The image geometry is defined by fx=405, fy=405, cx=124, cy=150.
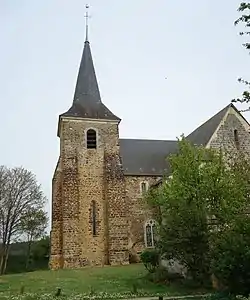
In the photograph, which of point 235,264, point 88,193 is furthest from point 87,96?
point 235,264

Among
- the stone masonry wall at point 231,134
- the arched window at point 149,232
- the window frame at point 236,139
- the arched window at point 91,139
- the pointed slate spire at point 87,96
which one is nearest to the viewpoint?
the stone masonry wall at point 231,134

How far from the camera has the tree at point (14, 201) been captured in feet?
117

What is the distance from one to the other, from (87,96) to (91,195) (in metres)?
8.43

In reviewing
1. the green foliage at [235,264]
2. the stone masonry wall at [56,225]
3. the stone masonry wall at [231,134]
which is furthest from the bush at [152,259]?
the stone masonry wall at [231,134]

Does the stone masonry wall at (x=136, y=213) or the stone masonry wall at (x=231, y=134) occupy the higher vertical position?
the stone masonry wall at (x=231, y=134)

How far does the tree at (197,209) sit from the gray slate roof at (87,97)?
14663 millimetres

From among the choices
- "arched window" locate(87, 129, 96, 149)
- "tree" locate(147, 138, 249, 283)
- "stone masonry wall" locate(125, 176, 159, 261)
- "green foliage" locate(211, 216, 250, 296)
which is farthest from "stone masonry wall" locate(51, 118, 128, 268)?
"green foliage" locate(211, 216, 250, 296)

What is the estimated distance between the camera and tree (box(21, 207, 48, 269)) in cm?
3675

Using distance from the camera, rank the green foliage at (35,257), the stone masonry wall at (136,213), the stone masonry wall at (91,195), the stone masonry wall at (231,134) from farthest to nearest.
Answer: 1. the green foliage at (35,257)
2. the stone masonry wall at (136,213)
3. the stone masonry wall at (91,195)
4. the stone masonry wall at (231,134)

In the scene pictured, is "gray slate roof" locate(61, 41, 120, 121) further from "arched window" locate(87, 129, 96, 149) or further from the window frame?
the window frame

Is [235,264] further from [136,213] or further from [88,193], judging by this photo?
[136,213]

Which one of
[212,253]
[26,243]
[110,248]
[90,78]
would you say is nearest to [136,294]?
[212,253]

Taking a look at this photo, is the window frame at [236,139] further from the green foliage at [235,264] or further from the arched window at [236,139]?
the green foliage at [235,264]

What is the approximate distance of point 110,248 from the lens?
2853 cm
